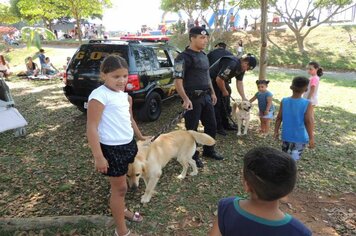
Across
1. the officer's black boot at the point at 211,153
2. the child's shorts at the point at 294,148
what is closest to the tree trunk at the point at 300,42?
the officer's black boot at the point at 211,153

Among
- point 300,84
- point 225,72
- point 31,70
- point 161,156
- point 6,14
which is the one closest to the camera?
point 300,84

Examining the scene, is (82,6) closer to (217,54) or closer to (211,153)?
(217,54)

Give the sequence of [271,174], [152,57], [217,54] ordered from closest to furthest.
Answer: [271,174] < [217,54] < [152,57]

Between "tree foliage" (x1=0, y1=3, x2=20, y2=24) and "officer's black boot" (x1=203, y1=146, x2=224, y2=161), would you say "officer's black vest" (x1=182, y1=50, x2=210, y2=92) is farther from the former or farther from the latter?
"tree foliage" (x1=0, y1=3, x2=20, y2=24)

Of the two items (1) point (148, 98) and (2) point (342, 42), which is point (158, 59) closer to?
(1) point (148, 98)

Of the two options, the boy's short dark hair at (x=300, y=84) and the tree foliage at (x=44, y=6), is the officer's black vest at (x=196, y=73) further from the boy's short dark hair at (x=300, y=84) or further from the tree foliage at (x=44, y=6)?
the tree foliage at (x=44, y=6)

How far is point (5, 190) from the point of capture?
429 centimetres

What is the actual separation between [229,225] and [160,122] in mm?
5748

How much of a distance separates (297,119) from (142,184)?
2.29 metres

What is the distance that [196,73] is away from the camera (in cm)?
462

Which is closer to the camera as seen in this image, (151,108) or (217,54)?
(217,54)

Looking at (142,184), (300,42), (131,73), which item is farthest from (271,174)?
(300,42)

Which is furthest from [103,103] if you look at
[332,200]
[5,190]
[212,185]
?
[332,200]

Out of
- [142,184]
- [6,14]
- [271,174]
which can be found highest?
[6,14]
